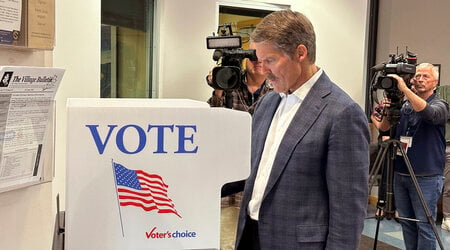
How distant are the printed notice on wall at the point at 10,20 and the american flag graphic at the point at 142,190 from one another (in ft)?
2.10

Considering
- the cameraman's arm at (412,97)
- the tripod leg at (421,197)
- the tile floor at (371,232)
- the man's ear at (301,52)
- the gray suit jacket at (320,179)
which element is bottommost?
the tile floor at (371,232)

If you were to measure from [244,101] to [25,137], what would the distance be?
1.99m

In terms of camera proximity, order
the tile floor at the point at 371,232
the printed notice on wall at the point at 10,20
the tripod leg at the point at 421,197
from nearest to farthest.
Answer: the printed notice on wall at the point at 10,20 < the tripod leg at the point at 421,197 < the tile floor at the point at 371,232

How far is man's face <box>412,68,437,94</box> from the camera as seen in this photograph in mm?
3189

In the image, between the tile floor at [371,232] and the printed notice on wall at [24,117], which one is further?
the tile floor at [371,232]

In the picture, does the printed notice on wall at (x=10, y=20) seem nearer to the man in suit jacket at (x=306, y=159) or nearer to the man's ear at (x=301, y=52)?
the man in suit jacket at (x=306, y=159)

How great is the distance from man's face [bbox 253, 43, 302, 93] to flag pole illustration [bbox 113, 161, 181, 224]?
69cm

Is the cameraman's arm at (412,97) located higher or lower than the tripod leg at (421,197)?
higher

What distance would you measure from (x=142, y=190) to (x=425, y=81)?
9.34 feet

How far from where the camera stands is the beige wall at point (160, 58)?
4.50ft

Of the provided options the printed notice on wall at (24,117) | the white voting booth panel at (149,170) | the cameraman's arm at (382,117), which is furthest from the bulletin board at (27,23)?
the cameraman's arm at (382,117)

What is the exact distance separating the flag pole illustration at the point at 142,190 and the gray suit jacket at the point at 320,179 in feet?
1.90

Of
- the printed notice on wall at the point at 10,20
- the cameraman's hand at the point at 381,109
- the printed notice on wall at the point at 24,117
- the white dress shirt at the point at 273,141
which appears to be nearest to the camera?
the printed notice on wall at the point at 24,117

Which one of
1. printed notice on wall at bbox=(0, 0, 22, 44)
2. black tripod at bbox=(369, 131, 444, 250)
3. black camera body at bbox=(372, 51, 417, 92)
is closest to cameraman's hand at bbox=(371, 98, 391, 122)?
black camera body at bbox=(372, 51, 417, 92)
